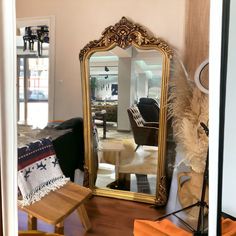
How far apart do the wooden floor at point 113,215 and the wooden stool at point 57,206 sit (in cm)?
18

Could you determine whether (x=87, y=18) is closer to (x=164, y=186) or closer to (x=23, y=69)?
(x=23, y=69)

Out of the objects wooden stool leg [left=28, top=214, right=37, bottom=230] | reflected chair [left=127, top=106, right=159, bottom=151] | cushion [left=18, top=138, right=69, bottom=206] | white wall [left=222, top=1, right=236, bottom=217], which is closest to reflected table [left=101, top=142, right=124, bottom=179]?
reflected chair [left=127, top=106, right=159, bottom=151]

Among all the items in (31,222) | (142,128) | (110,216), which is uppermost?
(142,128)

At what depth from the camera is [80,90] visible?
251 centimetres

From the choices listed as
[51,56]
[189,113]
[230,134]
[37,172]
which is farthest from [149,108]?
[230,134]

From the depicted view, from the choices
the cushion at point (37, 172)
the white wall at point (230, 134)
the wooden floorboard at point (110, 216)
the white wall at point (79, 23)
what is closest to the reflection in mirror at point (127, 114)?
the wooden floorboard at point (110, 216)

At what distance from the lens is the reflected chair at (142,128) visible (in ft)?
7.00

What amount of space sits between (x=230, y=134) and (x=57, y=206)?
1013 millimetres

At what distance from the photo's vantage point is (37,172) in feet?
4.91

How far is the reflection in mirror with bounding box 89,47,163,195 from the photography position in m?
2.08

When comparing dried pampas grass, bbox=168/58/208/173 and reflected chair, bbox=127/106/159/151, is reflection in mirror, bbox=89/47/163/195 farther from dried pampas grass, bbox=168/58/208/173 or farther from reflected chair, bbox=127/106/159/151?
dried pampas grass, bbox=168/58/208/173

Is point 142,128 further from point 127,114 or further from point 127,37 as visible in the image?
point 127,37

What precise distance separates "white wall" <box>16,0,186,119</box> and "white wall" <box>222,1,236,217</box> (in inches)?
57.6

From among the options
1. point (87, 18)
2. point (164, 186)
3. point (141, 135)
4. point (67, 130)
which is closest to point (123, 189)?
point (164, 186)
